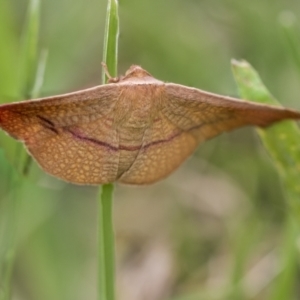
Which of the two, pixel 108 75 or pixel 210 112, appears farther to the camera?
pixel 210 112

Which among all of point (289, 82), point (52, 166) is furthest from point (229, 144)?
point (52, 166)

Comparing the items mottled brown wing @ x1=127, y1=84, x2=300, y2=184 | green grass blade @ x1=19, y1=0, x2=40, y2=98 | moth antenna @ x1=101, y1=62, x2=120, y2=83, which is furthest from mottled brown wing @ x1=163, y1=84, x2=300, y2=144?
green grass blade @ x1=19, y1=0, x2=40, y2=98

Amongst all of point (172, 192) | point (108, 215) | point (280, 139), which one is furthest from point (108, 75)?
point (172, 192)

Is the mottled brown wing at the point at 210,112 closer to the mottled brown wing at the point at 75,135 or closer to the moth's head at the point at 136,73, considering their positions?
the moth's head at the point at 136,73

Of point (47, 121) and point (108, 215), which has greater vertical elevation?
point (47, 121)

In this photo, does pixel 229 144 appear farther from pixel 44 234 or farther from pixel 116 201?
pixel 44 234

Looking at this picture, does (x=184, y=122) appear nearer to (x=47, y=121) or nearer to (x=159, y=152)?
(x=159, y=152)

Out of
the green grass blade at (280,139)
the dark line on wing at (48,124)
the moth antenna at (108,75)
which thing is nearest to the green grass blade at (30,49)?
the dark line on wing at (48,124)
